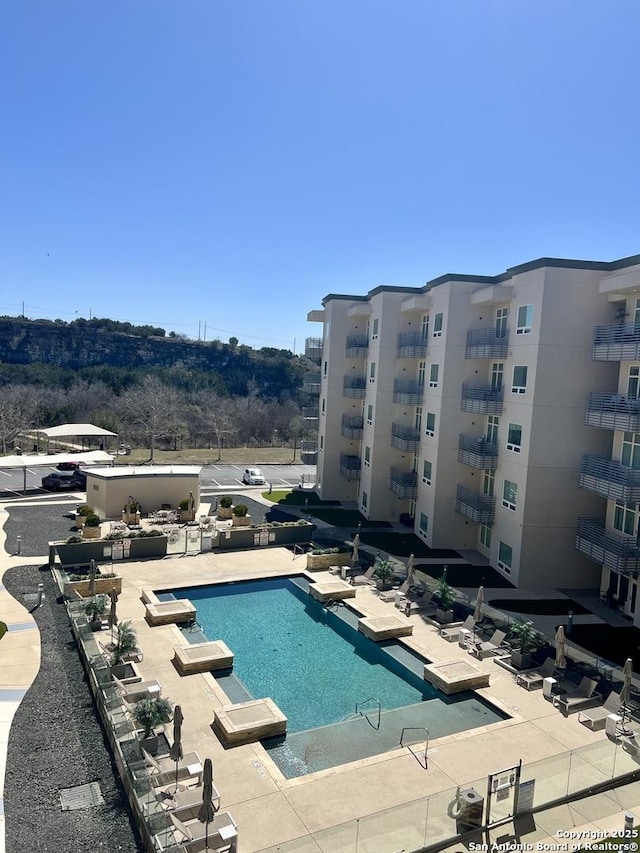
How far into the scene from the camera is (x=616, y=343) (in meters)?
22.4

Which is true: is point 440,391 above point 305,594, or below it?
above

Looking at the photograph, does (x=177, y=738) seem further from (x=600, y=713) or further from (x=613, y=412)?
(x=613, y=412)

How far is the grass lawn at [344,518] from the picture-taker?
1405 inches

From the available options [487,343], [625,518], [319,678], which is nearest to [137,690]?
[319,678]

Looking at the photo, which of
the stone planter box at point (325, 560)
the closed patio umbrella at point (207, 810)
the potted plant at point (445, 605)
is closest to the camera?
the closed patio umbrella at point (207, 810)

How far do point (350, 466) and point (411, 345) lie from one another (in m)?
10.2

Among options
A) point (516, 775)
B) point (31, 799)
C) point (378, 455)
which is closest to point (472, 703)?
point (516, 775)

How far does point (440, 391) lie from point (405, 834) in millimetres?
22999

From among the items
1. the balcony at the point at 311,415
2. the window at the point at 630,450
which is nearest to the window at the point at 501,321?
the window at the point at 630,450

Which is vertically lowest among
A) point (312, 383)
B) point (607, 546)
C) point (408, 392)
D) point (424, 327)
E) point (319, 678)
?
point (319, 678)

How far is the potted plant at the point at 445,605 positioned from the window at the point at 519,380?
31.0ft

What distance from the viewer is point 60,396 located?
247 feet

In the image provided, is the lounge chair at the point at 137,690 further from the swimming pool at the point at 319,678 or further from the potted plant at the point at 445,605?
the potted plant at the point at 445,605

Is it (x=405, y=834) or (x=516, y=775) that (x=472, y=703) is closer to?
(x=516, y=775)
